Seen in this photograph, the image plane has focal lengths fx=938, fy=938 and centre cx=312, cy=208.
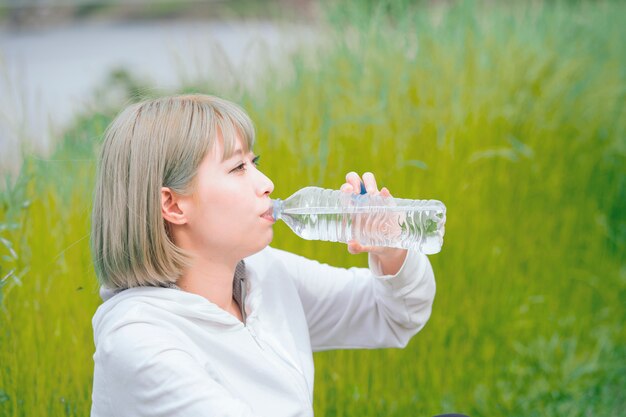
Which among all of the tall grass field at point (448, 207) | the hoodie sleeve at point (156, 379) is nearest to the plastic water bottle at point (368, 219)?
the hoodie sleeve at point (156, 379)

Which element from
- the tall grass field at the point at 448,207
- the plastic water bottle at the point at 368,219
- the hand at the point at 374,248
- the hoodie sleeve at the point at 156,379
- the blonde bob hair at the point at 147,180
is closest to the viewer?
the hoodie sleeve at the point at 156,379

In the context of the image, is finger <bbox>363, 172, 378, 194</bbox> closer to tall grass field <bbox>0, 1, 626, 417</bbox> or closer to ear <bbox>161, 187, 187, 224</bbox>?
ear <bbox>161, 187, 187, 224</bbox>

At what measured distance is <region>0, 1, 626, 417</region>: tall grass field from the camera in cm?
259

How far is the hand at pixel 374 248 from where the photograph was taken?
1901mm

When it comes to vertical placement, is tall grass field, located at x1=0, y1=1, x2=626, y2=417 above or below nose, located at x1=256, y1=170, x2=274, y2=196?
below

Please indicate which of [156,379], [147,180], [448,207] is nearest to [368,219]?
[147,180]

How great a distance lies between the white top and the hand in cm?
2

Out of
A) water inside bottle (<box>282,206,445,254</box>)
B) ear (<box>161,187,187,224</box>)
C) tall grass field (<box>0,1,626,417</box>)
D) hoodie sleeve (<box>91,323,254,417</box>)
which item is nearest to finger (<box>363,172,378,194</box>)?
water inside bottle (<box>282,206,445,254</box>)

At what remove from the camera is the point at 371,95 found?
3.81 meters

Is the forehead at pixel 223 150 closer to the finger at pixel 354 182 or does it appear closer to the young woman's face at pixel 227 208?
the young woman's face at pixel 227 208

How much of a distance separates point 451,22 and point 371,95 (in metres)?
1.00

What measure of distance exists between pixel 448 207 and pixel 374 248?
1.50m

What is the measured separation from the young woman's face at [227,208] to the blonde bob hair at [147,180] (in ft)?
0.07

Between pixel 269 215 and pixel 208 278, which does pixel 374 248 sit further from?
pixel 208 278
